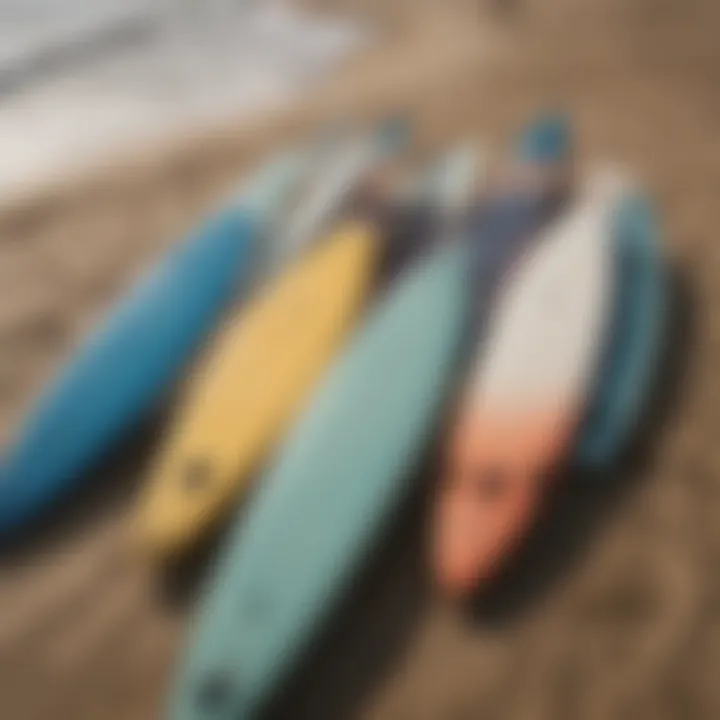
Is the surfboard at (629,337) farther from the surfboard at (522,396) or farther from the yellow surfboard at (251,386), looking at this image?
the yellow surfboard at (251,386)

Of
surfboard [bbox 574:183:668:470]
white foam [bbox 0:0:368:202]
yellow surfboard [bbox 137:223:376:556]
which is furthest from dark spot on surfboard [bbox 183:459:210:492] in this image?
white foam [bbox 0:0:368:202]

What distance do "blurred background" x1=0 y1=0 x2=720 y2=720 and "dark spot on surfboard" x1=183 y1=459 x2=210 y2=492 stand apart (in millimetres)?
30

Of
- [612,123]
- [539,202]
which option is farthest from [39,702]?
[612,123]

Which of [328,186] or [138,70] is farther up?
[138,70]

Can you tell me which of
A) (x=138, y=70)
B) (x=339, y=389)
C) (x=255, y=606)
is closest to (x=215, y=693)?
(x=255, y=606)

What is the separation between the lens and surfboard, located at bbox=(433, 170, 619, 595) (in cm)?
41

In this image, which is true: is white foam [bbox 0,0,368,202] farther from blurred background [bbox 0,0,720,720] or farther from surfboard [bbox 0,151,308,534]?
surfboard [bbox 0,151,308,534]

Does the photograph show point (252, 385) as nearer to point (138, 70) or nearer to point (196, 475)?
point (196, 475)

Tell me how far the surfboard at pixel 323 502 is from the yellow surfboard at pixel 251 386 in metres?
0.01

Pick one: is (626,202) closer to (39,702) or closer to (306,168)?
(306,168)

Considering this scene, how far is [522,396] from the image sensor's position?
0.46 m

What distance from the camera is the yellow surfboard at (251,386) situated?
1.43 feet

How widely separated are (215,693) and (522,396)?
0.55 feet

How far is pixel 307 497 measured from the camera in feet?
1.40
